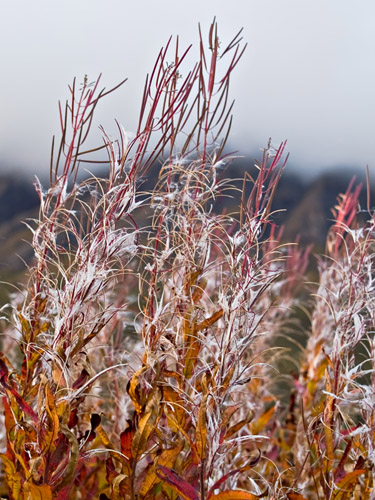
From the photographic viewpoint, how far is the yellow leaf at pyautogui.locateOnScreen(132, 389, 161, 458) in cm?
130

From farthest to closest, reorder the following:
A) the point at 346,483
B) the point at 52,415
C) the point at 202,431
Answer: the point at 346,483 → the point at 202,431 → the point at 52,415

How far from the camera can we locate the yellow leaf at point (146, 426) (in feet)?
4.25

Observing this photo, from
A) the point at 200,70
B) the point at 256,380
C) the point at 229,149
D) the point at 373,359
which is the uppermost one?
the point at 200,70

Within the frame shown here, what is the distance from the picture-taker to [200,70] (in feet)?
4.85

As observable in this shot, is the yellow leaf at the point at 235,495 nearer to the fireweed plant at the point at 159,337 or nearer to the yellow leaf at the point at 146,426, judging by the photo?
the fireweed plant at the point at 159,337

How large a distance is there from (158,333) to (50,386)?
0.32 metres

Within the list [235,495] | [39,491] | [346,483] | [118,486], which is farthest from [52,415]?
[346,483]

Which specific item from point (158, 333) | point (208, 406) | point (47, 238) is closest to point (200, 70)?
point (47, 238)

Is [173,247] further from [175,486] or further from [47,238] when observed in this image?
[175,486]

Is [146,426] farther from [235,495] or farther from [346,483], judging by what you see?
[346,483]

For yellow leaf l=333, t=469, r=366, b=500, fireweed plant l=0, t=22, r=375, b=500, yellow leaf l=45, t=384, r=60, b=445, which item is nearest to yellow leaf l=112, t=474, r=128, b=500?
fireweed plant l=0, t=22, r=375, b=500

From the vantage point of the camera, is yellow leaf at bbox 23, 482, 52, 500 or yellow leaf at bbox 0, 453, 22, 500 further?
yellow leaf at bbox 0, 453, 22, 500

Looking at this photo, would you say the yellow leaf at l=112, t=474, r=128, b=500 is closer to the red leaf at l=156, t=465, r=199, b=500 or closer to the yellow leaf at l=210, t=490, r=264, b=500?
the red leaf at l=156, t=465, r=199, b=500

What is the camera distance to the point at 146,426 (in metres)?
1.30
